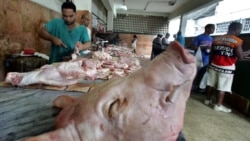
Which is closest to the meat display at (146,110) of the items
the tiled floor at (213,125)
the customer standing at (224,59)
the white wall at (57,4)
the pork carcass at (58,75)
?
the pork carcass at (58,75)

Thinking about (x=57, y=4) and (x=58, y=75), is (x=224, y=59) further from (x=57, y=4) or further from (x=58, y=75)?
(x=57, y=4)

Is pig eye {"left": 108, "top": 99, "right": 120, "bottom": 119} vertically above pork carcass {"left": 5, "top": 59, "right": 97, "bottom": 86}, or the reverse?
pig eye {"left": 108, "top": 99, "right": 120, "bottom": 119}

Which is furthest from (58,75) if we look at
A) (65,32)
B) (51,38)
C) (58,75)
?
(65,32)

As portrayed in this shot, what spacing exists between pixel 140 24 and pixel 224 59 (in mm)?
15779

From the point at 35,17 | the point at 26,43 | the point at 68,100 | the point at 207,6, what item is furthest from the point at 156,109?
the point at 207,6

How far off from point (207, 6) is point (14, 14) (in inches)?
335

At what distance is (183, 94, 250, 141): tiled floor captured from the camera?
3.05 m

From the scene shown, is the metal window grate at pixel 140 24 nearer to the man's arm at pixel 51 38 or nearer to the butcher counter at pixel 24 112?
the man's arm at pixel 51 38

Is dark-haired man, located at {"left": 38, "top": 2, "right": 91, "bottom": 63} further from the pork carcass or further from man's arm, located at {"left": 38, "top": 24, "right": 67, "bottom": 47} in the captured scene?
the pork carcass

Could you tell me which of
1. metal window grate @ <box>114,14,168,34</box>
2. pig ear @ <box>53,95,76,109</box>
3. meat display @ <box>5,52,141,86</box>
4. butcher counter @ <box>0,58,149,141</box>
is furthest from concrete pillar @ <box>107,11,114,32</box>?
pig ear @ <box>53,95,76,109</box>

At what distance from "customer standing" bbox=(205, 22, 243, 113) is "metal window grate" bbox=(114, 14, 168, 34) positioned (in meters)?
15.3

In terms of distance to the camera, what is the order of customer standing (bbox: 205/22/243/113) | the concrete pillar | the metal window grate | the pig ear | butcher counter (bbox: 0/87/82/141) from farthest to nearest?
1. the metal window grate
2. the concrete pillar
3. customer standing (bbox: 205/22/243/113)
4. the pig ear
5. butcher counter (bbox: 0/87/82/141)

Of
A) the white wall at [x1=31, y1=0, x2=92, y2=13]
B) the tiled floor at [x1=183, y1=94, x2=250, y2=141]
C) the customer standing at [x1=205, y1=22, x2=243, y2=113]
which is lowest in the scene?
the tiled floor at [x1=183, y1=94, x2=250, y2=141]

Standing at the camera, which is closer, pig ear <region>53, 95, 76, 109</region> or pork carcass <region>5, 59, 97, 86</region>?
pig ear <region>53, 95, 76, 109</region>
